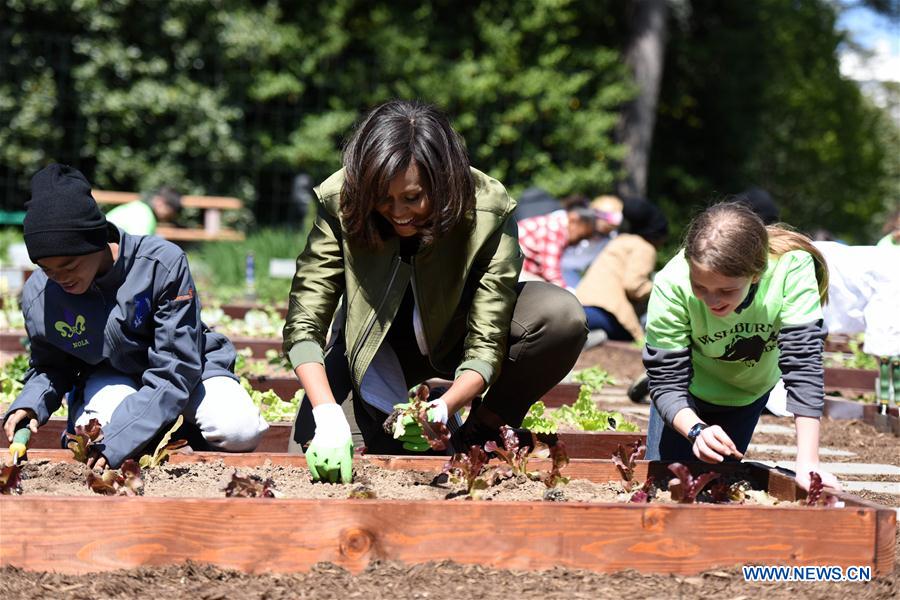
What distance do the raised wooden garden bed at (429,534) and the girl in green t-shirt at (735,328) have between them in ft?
0.90

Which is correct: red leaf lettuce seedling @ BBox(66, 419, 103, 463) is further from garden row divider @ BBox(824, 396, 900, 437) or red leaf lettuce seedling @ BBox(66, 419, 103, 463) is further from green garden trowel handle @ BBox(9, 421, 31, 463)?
garden row divider @ BBox(824, 396, 900, 437)

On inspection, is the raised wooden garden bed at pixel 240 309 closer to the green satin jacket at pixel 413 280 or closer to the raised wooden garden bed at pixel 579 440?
the raised wooden garden bed at pixel 579 440

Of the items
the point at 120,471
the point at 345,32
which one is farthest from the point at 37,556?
the point at 345,32

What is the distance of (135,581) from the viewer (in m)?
2.68

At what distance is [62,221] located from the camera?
334 centimetres

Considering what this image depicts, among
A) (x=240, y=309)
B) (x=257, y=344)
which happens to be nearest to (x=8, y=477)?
(x=257, y=344)

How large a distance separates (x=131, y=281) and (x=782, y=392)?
96.7 inches

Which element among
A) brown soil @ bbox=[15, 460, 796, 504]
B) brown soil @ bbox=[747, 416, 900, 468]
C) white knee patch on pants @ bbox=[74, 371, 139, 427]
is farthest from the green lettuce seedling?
brown soil @ bbox=[747, 416, 900, 468]

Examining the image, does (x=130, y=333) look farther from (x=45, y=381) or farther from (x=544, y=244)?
(x=544, y=244)

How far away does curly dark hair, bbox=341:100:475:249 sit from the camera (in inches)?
130

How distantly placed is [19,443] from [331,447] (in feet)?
3.23

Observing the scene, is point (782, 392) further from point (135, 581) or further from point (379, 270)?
point (135, 581)

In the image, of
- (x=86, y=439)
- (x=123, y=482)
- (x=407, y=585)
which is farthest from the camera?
(x=86, y=439)

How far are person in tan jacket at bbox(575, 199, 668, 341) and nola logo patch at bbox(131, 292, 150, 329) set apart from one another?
548cm
